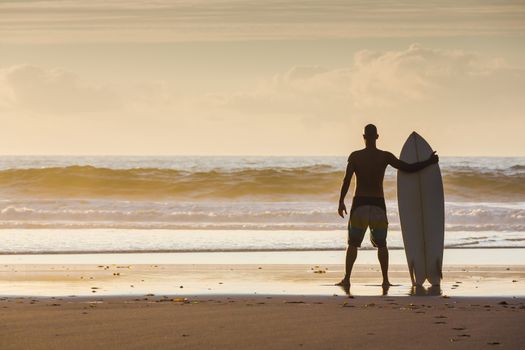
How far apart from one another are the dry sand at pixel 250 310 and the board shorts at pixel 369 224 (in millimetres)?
498

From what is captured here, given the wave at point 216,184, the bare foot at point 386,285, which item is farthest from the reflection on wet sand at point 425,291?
the wave at point 216,184

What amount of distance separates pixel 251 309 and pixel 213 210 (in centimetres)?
1883

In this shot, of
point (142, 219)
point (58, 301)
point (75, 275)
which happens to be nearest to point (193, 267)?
point (75, 275)

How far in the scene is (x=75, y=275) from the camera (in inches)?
465

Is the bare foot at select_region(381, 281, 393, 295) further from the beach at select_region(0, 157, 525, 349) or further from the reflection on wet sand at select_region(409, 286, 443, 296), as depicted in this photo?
the reflection on wet sand at select_region(409, 286, 443, 296)

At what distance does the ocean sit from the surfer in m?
5.38

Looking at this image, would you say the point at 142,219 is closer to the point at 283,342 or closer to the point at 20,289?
the point at 20,289

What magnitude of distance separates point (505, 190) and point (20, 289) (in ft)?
95.8

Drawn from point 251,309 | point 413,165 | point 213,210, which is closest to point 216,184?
point 213,210

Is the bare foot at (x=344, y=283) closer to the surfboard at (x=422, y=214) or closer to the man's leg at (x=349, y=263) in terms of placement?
the man's leg at (x=349, y=263)

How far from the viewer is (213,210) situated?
88.7 ft

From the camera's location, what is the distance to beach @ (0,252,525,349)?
669 centimetres

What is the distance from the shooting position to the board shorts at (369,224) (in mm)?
10578

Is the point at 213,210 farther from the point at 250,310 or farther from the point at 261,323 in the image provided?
the point at 261,323
